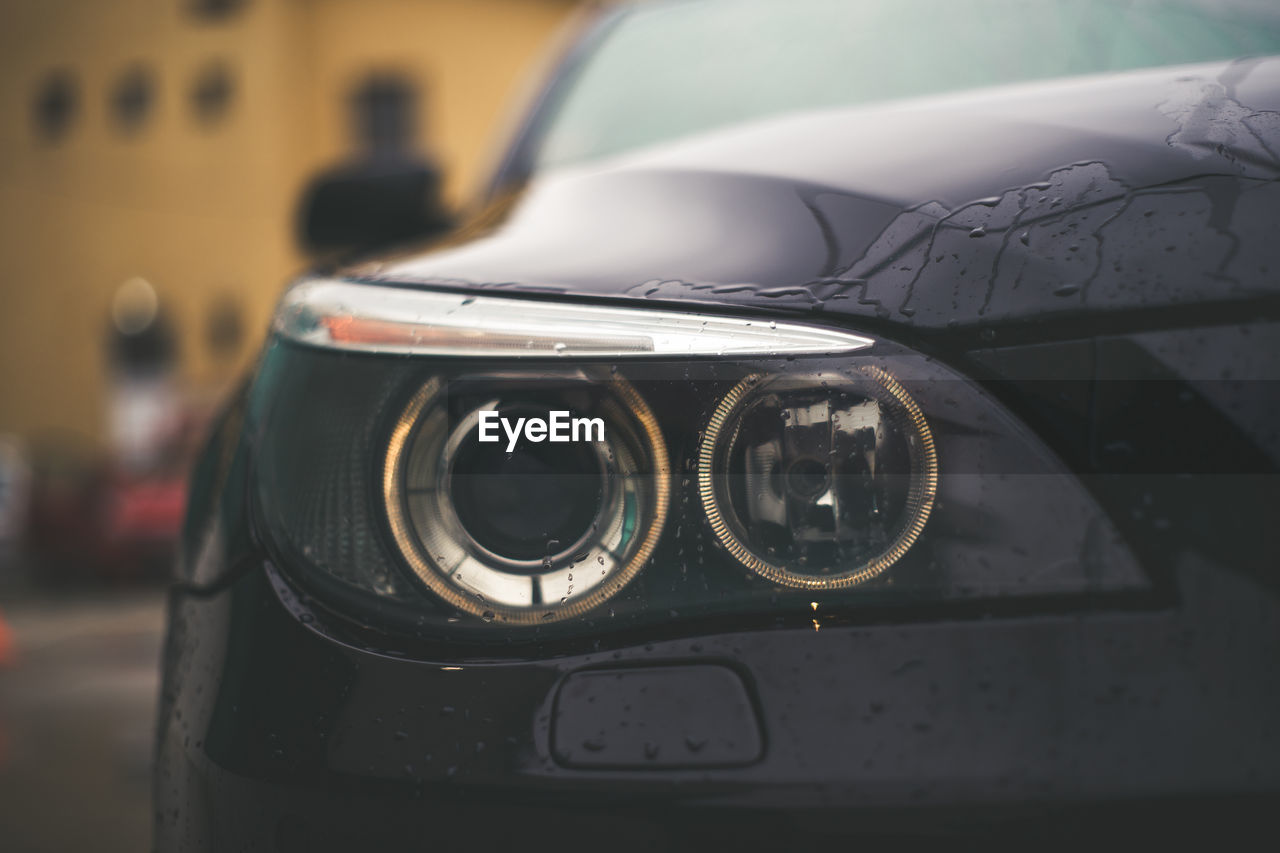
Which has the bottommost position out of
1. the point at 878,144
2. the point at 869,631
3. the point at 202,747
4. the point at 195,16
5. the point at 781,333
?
the point at 202,747

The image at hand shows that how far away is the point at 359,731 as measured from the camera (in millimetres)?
801

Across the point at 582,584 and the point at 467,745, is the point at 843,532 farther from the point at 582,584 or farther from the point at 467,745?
the point at 467,745

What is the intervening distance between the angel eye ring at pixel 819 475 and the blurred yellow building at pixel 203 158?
18.3 metres

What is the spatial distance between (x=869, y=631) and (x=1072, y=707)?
0.14m

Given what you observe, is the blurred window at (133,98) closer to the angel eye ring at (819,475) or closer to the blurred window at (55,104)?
the blurred window at (55,104)

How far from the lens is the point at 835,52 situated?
2.10 metres

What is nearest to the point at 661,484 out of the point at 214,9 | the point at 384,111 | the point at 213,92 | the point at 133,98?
the point at 214,9

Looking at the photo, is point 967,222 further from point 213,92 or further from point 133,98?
point 213,92

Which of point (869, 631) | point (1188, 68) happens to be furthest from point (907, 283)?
point (1188, 68)

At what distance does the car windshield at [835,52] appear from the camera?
1.70m

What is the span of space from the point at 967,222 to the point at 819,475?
247 millimetres

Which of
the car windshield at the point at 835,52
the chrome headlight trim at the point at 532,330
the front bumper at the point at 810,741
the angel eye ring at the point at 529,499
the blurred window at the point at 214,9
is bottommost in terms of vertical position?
the front bumper at the point at 810,741

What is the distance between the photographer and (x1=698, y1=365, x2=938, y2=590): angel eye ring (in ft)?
2.65

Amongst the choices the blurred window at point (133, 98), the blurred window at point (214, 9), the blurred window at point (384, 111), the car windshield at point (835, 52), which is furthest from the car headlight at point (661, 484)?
the blurred window at point (384, 111)
